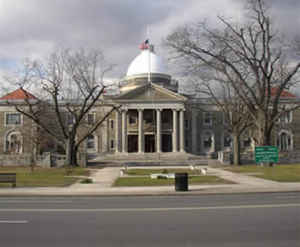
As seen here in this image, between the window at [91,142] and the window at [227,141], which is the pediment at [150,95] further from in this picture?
the window at [227,141]

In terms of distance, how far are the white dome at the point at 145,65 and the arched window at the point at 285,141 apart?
28.3 metres

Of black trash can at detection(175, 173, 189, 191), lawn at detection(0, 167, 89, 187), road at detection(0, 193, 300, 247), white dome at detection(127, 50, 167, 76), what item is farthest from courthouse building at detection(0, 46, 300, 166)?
road at detection(0, 193, 300, 247)

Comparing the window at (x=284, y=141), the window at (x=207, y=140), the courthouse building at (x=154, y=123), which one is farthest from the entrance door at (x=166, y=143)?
the window at (x=284, y=141)

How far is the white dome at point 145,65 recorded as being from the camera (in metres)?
81.7

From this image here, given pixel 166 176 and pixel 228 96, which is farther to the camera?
pixel 228 96

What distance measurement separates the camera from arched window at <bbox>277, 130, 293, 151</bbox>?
3265 inches

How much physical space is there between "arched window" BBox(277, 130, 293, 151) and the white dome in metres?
28.3

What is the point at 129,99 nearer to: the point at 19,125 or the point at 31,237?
the point at 19,125

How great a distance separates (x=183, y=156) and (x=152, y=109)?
11.8 metres

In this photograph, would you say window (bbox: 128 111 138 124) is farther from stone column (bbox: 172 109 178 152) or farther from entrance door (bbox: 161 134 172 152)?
stone column (bbox: 172 109 178 152)

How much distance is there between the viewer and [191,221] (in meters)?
11.1

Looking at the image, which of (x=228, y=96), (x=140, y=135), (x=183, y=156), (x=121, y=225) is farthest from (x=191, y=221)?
(x=140, y=135)

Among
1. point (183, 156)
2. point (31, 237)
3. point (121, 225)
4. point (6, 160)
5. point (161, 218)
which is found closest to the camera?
point (31, 237)

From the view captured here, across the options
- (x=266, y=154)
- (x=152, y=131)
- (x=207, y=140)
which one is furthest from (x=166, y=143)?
(x=266, y=154)
